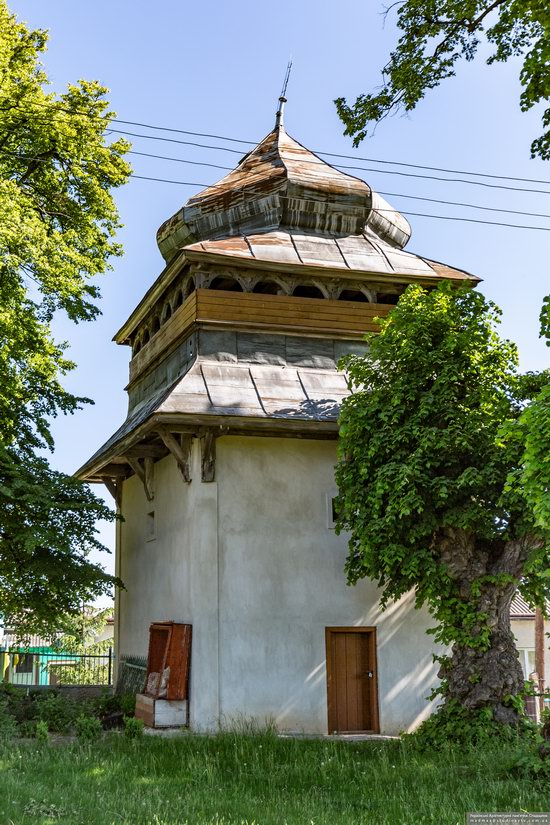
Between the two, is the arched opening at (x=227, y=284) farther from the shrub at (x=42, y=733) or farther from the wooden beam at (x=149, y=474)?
the shrub at (x=42, y=733)

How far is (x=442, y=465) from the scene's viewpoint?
12.0 m

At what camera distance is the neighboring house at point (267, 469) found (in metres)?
13.3

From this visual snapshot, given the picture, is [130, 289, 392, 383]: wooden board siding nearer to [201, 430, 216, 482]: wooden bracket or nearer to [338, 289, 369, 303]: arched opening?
[338, 289, 369, 303]: arched opening

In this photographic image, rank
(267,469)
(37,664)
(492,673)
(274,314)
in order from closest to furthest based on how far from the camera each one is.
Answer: (492,673) < (267,469) < (274,314) < (37,664)

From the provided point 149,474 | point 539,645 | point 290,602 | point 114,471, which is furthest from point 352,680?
point 539,645

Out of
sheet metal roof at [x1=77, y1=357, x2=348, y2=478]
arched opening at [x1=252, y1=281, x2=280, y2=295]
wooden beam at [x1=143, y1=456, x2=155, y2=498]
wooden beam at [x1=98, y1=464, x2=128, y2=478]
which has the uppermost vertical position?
arched opening at [x1=252, y1=281, x2=280, y2=295]

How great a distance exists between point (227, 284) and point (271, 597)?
5962 millimetres

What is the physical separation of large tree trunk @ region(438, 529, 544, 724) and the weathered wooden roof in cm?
761

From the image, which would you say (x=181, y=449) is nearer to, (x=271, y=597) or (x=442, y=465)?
(x=271, y=597)

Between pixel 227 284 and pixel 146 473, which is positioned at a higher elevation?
pixel 227 284

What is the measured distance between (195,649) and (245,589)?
1.18 meters

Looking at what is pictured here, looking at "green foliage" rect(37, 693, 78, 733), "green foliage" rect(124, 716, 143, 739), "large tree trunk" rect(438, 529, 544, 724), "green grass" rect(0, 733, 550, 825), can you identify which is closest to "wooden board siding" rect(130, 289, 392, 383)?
"large tree trunk" rect(438, 529, 544, 724)

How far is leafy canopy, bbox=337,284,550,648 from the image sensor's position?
11477 mm

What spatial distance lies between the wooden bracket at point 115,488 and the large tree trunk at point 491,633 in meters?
9.04
